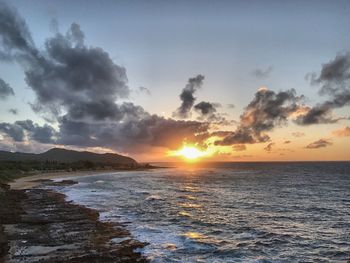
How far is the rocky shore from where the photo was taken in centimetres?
2564

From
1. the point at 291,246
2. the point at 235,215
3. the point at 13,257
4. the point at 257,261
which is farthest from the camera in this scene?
the point at 235,215

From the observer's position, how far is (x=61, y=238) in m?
Result: 31.0

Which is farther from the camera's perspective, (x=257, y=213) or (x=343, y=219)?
(x=257, y=213)

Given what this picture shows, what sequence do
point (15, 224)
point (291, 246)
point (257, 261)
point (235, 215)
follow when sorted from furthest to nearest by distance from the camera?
point (235, 215)
point (15, 224)
point (291, 246)
point (257, 261)

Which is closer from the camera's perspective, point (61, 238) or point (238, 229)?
point (61, 238)

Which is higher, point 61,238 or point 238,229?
point 61,238

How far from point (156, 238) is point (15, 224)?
1594cm

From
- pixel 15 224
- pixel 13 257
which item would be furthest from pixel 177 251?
pixel 15 224

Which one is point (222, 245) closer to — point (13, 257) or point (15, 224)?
point (13, 257)

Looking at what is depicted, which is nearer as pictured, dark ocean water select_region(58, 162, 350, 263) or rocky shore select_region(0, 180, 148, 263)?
rocky shore select_region(0, 180, 148, 263)

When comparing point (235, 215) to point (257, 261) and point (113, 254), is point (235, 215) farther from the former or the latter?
point (113, 254)

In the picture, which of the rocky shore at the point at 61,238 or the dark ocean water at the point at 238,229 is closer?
A: the rocky shore at the point at 61,238

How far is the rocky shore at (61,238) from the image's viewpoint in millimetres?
25641

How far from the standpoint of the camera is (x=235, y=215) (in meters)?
47.6
